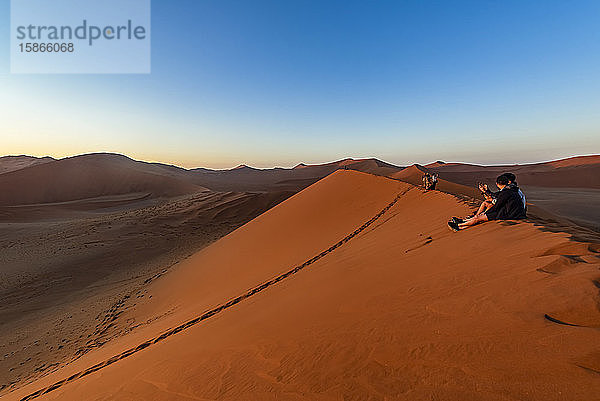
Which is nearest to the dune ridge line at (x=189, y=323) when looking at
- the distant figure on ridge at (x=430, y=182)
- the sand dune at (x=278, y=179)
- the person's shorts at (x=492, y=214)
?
the person's shorts at (x=492, y=214)

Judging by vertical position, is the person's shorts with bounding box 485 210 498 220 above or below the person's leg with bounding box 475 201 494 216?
below

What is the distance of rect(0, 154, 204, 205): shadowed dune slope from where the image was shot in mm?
31125

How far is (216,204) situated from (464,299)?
57.5 ft

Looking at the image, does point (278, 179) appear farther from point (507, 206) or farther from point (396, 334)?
point (396, 334)

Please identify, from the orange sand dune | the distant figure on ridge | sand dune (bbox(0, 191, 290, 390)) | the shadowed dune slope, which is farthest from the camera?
the shadowed dune slope

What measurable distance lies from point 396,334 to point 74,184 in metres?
43.7

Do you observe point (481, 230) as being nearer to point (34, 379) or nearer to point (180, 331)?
point (180, 331)

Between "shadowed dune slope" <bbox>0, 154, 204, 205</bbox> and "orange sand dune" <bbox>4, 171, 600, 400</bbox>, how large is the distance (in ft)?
96.9

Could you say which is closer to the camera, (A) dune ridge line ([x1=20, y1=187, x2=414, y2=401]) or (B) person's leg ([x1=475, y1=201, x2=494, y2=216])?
(A) dune ridge line ([x1=20, y1=187, x2=414, y2=401])

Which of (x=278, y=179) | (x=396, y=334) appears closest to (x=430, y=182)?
(x=396, y=334)

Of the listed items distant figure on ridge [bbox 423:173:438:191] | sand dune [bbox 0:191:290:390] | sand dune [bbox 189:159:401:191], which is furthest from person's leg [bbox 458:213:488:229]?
sand dune [bbox 189:159:401:191]

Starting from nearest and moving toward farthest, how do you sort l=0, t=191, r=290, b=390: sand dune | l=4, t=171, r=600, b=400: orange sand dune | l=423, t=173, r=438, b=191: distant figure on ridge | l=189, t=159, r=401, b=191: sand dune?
l=4, t=171, r=600, b=400: orange sand dune < l=0, t=191, r=290, b=390: sand dune < l=423, t=173, r=438, b=191: distant figure on ridge < l=189, t=159, r=401, b=191: sand dune

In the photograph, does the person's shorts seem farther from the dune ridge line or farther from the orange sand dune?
the dune ridge line

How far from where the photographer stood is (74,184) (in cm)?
3509
